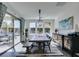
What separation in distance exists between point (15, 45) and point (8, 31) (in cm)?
52

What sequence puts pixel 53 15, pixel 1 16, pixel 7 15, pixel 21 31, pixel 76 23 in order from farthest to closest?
pixel 76 23 → pixel 53 15 → pixel 21 31 → pixel 7 15 → pixel 1 16

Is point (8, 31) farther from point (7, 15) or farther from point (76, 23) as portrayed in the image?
point (76, 23)

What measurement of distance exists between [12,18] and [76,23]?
2207 mm

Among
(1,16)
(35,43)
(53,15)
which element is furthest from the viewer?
(35,43)

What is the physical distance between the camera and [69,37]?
4.40 m

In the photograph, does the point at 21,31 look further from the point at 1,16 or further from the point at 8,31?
the point at 1,16

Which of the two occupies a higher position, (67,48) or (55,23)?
(55,23)

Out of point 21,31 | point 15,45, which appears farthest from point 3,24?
point 15,45

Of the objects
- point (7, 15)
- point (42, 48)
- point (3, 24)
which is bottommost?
point (42, 48)

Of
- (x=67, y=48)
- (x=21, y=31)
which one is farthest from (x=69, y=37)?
(x=21, y=31)

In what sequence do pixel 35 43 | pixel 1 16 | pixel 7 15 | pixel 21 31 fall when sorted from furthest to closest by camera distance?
pixel 35 43, pixel 21 31, pixel 7 15, pixel 1 16

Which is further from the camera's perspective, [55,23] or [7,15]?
[55,23]

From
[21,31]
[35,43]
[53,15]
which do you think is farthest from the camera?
[35,43]

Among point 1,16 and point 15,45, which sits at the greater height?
point 1,16
